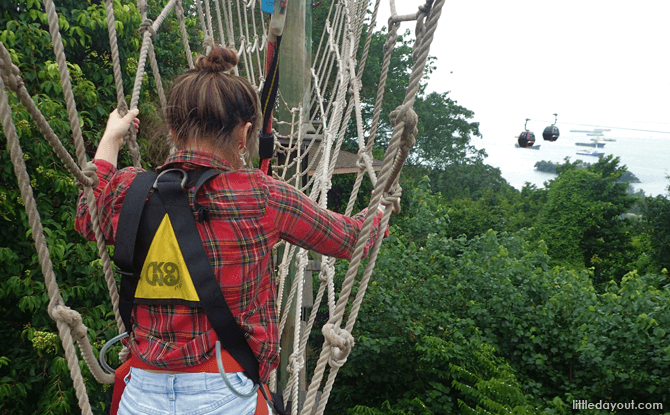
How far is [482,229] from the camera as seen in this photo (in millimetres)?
12297

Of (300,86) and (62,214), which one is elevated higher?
(300,86)

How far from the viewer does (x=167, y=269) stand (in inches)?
24.2

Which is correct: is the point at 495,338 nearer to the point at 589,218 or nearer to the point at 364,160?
the point at 364,160

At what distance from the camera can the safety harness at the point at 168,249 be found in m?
0.61

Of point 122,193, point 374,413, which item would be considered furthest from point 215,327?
point 374,413

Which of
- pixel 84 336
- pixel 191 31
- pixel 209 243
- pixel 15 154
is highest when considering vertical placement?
pixel 191 31

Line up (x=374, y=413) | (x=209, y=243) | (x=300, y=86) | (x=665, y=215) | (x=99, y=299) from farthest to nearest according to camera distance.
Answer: (x=665, y=215) → (x=374, y=413) → (x=99, y=299) → (x=300, y=86) → (x=209, y=243)

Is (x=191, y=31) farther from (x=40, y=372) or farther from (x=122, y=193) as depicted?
(x=122, y=193)

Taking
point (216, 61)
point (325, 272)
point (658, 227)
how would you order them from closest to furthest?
1. point (216, 61)
2. point (325, 272)
3. point (658, 227)

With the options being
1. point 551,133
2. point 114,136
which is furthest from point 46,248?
point 551,133

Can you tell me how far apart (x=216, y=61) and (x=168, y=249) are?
0.30 metres

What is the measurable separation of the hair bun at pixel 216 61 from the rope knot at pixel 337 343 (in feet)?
1.36

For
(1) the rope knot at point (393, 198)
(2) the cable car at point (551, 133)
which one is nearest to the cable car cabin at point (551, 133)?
(2) the cable car at point (551, 133)

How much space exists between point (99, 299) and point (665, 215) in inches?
532
